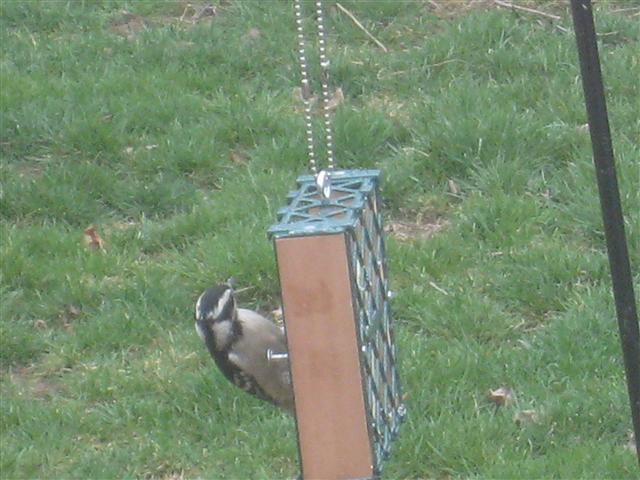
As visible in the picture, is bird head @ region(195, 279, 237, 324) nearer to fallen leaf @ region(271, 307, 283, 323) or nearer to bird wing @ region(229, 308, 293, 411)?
bird wing @ region(229, 308, 293, 411)

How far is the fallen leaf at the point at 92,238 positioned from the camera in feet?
21.5

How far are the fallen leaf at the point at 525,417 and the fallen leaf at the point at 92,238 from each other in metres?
2.27

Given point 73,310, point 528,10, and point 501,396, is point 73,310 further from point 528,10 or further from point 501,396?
point 528,10

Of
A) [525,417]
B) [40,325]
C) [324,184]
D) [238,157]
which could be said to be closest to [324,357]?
[324,184]

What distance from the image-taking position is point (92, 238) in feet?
21.8

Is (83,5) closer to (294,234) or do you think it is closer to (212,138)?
(212,138)

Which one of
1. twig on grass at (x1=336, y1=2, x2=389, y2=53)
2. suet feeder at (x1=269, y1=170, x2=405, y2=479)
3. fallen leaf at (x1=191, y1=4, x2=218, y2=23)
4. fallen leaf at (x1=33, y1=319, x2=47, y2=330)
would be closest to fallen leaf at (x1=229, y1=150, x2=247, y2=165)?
twig on grass at (x1=336, y1=2, x2=389, y2=53)

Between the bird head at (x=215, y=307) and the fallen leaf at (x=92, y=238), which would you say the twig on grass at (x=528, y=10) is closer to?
the fallen leaf at (x=92, y=238)

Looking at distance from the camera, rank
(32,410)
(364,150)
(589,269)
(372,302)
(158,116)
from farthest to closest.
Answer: (158,116) → (364,150) → (589,269) → (32,410) → (372,302)

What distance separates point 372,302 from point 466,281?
253cm

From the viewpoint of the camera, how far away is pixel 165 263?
6.36 m

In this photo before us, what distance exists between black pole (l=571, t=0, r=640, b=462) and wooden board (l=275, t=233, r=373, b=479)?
2.15 feet

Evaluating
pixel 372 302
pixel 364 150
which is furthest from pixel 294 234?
pixel 364 150

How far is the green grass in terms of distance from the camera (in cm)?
517
